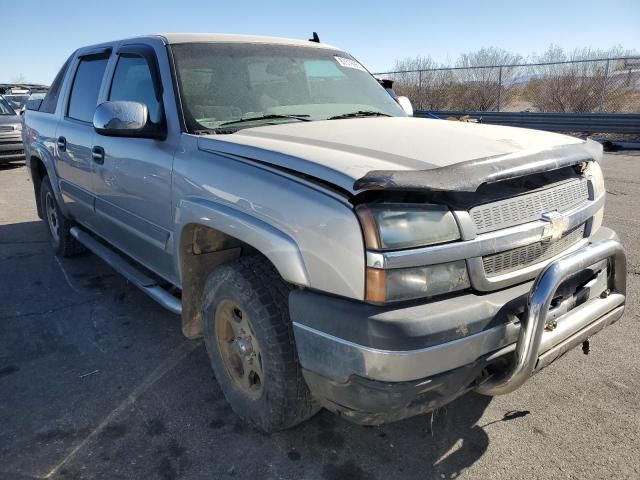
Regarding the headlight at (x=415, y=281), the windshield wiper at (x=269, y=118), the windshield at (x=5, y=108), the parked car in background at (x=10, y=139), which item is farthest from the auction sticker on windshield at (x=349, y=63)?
the windshield at (x=5, y=108)

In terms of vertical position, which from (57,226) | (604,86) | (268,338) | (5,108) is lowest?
(57,226)

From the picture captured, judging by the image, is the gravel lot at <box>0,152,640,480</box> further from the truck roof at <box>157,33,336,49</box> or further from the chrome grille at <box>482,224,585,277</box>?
the truck roof at <box>157,33,336,49</box>

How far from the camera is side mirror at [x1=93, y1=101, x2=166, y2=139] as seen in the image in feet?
9.52

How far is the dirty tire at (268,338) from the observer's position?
2.30 m

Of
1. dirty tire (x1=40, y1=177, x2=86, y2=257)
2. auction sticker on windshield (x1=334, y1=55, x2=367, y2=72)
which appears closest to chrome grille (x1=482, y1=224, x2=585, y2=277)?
auction sticker on windshield (x1=334, y1=55, x2=367, y2=72)

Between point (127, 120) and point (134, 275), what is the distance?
1.17 metres

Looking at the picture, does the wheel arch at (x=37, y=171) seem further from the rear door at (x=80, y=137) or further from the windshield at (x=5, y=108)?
the windshield at (x=5, y=108)

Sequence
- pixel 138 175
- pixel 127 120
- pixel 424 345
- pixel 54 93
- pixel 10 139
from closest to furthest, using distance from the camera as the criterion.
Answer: pixel 424 345 < pixel 127 120 < pixel 138 175 < pixel 54 93 < pixel 10 139

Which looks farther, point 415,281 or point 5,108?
point 5,108

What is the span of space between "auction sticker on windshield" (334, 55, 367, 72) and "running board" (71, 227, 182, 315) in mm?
2074

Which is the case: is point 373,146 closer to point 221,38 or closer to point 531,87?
point 221,38

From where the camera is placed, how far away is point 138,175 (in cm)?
322

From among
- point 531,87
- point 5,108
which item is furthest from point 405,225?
point 531,87

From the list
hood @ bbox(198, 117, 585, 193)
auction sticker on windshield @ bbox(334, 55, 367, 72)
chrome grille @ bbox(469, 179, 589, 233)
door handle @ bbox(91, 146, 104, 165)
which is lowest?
chrome grille @ bbox(469, 179, 589, 233)
